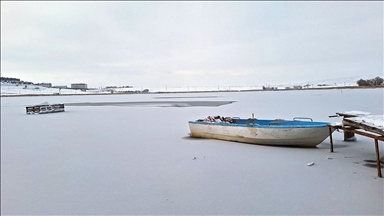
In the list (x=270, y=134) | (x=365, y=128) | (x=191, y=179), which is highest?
(x=365, y=128)

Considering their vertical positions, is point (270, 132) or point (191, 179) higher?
point (270, 132)

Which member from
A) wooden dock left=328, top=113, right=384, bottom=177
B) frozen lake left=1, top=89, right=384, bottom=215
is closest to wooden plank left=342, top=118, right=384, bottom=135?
wooden dock left=328, top=113, right=384, bottom=177

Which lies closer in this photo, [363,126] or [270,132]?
[363,126]

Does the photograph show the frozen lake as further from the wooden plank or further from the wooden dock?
the wooden plank

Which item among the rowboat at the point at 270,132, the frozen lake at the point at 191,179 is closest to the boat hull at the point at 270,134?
the rowboat at the point at 270,132

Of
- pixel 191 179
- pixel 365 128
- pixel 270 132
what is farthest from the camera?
pixel 270 132

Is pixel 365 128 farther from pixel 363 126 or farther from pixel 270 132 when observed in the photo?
pixel 270 132

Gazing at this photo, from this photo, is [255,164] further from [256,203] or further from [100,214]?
[100,214]

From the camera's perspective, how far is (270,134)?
20.7 ft

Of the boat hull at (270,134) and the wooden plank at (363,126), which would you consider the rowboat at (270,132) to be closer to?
the boat hull at (270,134)

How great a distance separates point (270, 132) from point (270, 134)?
0.05 m

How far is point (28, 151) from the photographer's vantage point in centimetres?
618

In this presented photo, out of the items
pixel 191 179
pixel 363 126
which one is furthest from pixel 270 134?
pixel 191 179

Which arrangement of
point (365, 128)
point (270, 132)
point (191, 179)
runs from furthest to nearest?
point (270, 132)
point (365, 128)
point (191, 179)
